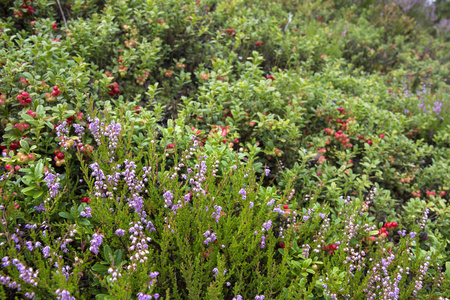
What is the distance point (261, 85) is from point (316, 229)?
1.70 m

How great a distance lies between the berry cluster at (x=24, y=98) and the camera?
234 centimetres

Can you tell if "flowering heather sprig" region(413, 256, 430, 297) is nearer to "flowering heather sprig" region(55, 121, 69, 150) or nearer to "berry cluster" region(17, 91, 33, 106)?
"flowering heather sprig" region(55, 121, 69, 150)

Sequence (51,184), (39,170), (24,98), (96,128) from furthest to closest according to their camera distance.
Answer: (24,98) < (96,128) < (39,170) < (51,184)

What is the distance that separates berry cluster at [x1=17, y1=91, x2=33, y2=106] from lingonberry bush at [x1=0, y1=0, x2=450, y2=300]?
0.4 inches

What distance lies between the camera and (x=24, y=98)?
2359 millimetres

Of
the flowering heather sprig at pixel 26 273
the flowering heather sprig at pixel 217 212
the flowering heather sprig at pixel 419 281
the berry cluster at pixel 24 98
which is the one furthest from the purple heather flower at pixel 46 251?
the flowering heather sprig at pixel 419 281

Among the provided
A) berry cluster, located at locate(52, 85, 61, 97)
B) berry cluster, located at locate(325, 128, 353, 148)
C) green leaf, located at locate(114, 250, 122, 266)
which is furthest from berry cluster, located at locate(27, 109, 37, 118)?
berry cluster, located at locate(325, 128, 353, 148)

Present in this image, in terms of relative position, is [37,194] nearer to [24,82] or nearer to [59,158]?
[59,158]

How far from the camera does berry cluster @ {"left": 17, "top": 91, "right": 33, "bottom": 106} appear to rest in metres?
2.34

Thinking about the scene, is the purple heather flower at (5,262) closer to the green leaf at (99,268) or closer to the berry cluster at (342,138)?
the green leaf at (99,268)

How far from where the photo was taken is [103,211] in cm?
172

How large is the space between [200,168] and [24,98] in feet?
5.28

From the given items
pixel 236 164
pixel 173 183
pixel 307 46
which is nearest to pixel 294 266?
pixel 236 164

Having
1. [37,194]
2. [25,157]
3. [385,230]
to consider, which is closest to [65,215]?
[37,194]
